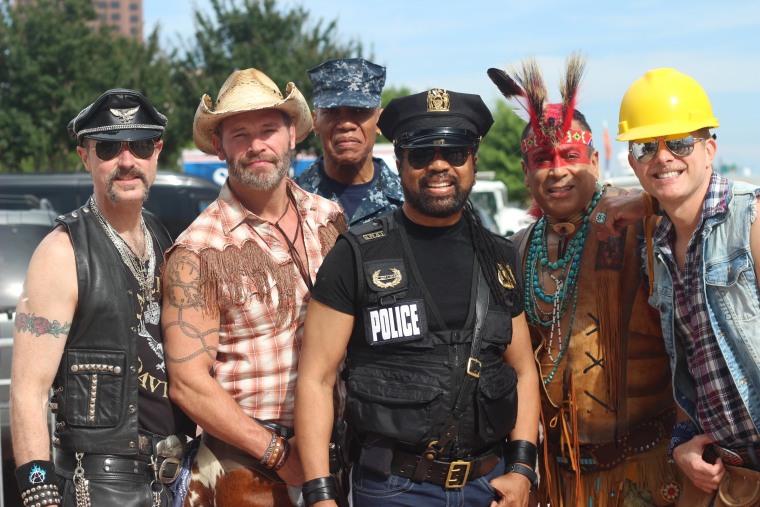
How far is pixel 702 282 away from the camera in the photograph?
3.15 metres

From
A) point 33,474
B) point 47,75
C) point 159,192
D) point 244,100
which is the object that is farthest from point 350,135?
point 47,75

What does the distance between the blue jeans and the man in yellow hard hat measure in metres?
0.79

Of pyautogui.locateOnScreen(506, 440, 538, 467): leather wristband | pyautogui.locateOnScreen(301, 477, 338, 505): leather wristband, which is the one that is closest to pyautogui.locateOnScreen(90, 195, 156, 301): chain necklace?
pyautogui.locateOnScreen(301, 477, 338, 505): leather wristband

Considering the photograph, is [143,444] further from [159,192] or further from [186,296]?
[159,192]

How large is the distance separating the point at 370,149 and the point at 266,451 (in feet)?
7.01

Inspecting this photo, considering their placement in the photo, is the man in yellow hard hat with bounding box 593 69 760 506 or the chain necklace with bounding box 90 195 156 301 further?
the chain necklace with bounding box 90 195 156 301

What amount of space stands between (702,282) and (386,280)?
1109 millimetres

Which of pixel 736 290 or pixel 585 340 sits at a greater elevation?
pixel 736 290

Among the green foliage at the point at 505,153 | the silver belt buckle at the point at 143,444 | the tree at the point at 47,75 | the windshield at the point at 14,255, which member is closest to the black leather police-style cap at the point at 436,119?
the silver belt buckle at the point at 143,444

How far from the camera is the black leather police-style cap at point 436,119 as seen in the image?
11.0 ft

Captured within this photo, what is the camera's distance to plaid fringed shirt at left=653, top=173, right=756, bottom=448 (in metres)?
3.14

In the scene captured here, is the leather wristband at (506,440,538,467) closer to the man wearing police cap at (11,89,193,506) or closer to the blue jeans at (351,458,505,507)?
the blue jeans at (351,458,505,507)

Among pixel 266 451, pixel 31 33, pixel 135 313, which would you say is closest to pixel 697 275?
pixel 266 451

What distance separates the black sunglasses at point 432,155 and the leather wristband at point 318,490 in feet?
3.91
